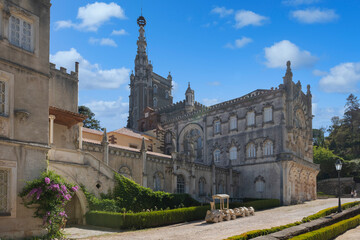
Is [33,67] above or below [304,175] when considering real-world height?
above

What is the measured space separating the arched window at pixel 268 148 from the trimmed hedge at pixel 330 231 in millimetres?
20334

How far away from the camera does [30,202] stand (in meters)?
15.0

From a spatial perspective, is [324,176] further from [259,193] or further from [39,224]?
[39,224]

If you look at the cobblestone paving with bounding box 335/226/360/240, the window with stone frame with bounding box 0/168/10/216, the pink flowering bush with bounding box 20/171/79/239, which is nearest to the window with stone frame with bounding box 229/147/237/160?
the cobblestone paving with bounding box 335/226/360/240

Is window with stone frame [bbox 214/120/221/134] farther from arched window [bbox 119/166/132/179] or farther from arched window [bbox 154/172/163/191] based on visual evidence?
arched window [bbox 119/166/132/179]

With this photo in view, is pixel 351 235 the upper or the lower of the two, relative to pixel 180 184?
lower

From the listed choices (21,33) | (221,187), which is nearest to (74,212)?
(21,33)

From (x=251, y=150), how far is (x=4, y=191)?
117ft

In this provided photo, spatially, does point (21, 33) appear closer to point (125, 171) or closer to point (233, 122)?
point (125, 171)

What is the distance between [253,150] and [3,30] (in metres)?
36.0

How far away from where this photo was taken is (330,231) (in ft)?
61.6

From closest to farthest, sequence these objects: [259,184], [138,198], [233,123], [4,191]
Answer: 1. [4,191]
2. [138,198]
3. [259,184]
4. [233,123]

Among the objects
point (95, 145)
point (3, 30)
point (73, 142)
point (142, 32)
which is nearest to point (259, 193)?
point (95, 145)

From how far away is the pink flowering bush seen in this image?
15062 millimetres
